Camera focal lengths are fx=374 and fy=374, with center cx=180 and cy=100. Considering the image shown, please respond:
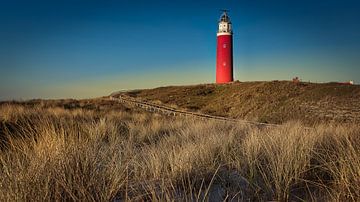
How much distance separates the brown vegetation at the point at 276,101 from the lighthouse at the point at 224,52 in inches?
171

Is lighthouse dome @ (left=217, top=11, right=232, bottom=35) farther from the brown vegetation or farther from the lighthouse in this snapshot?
the brown vegetation

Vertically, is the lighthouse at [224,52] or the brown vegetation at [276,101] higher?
the lighthouse at [224,52]

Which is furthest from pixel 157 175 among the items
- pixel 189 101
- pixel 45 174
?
pixel 189 101

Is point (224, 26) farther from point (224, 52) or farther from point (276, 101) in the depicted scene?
point (276, 101)

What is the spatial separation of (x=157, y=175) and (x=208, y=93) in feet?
127

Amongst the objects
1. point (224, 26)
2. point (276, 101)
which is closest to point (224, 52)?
point (224, 26)

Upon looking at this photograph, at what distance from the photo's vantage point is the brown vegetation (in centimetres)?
2127

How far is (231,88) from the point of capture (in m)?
41.7

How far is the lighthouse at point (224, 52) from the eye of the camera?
49.0 m

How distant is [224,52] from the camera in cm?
4912

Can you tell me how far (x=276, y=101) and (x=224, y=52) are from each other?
2079 cm

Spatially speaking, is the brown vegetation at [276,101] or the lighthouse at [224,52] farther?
the lighthouse at [224,52]

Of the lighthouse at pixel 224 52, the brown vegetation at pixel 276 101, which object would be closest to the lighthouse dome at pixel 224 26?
the lighthouse at pixel 224 52

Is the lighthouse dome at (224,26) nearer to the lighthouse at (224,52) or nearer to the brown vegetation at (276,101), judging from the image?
the lighthouse at (224,52)
